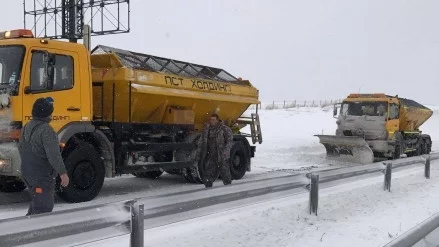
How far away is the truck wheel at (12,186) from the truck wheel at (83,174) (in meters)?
1.47

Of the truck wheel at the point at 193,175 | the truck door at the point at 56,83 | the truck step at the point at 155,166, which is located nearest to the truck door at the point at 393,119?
the truck wheel at the point at 193,175

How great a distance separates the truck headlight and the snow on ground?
8.98 ft

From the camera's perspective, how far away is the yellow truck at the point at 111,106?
7.28 metres

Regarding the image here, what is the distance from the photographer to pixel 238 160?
474 inches

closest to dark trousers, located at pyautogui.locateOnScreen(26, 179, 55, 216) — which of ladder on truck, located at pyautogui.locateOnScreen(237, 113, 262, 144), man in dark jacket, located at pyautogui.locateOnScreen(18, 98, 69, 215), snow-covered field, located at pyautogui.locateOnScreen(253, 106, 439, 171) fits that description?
man in dark jacket, located at pyautogui.locateOnScreen(18, 98, 69, 215)

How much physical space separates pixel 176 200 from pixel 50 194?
4.20 ft

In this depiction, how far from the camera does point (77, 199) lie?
25.4 ft

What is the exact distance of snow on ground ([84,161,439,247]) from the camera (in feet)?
17.9

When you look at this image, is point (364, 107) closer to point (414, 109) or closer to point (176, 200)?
point (414, 109)

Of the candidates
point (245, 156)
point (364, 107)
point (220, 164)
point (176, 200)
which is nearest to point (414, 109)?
point (364, 107)

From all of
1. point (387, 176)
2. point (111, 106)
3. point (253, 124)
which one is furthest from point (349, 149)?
point (111, 106)

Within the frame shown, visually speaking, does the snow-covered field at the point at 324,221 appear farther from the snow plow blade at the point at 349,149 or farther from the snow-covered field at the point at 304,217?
the snow plow blade at the point at 349,149

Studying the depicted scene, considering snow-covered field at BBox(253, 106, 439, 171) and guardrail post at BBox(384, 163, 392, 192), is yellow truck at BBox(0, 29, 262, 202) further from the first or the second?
snow-covered field at BBox(253, 106, 439, 171)

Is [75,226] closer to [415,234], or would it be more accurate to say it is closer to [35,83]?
[415,234]
